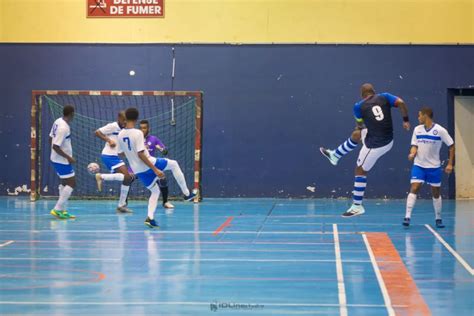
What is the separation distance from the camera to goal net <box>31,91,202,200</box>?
24156 millimetres

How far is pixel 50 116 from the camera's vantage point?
24.6m

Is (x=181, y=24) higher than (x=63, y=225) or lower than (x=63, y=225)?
higher

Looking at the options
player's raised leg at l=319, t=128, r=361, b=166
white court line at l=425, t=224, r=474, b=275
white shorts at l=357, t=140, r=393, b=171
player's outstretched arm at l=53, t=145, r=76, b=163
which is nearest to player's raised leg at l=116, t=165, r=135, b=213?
player's outstretched arm at l=53, t=145, r=76, b=163

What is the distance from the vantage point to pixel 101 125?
24.4 metres

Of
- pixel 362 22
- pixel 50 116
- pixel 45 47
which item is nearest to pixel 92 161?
pixel 50 116

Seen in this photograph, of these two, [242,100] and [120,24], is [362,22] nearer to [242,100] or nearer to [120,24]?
[242,100]

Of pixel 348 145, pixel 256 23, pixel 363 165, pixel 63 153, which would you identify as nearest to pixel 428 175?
pixel 363 165

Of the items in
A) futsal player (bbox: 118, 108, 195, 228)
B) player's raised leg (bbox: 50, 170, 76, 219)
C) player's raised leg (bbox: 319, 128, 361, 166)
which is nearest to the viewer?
futsal player (bbox: 118, 108, 195, 228)

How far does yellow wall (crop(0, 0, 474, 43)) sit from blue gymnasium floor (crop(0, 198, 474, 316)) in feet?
19.1

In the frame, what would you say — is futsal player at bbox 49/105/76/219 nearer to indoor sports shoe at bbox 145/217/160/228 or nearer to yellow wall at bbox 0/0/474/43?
indoor sports shoe at bbox 145/217/160/228

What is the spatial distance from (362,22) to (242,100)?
3.86 m

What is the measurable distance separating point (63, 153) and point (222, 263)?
669 centimetres

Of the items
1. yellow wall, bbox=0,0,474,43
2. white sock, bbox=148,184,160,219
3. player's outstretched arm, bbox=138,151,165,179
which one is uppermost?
yellow wall, bbox=0,0,474,43

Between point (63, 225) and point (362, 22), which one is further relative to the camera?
point (362, 22)
